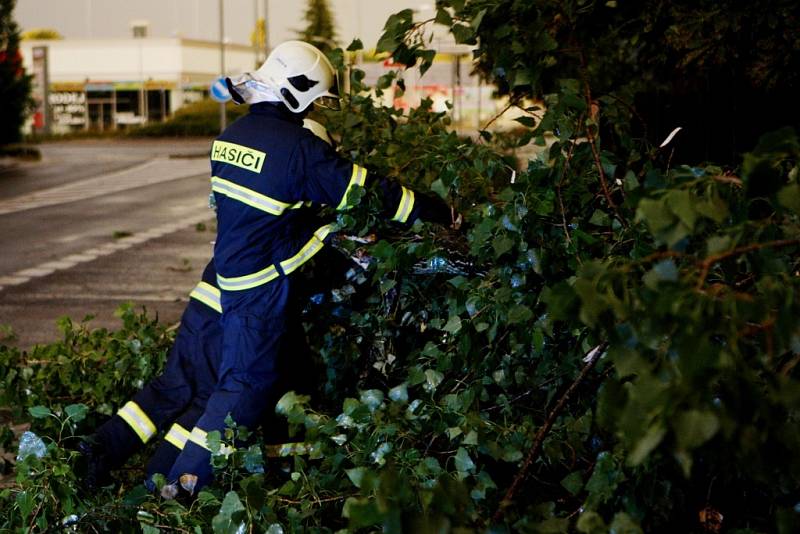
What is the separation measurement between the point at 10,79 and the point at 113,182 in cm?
877

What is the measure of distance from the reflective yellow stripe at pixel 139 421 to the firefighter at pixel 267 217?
1.41ft

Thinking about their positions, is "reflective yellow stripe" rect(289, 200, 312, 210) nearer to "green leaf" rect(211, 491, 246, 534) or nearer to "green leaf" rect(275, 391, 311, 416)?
"green leaf" rect(275, 391, 311, 416)

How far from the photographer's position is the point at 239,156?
3965 mm

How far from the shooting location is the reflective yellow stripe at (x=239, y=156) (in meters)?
3.92

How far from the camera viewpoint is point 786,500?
8.32 feet

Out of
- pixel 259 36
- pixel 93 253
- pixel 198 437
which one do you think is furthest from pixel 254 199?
pixel 259 36

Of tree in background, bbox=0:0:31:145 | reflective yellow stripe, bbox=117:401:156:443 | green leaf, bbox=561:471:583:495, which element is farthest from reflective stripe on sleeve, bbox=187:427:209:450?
tree in background, bbox=0:0:31:145

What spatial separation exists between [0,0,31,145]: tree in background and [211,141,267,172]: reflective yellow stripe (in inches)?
1060

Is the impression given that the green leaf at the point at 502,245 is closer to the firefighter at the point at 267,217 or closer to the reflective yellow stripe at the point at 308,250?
the firefighter at the point at 267,217

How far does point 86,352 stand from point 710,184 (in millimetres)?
3966

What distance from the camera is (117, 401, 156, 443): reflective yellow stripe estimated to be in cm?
430

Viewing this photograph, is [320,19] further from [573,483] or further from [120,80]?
[573,483]

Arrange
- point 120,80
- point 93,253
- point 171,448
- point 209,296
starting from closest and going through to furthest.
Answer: point 171,448 → point 209,296 → point 93,253 → point 120,80

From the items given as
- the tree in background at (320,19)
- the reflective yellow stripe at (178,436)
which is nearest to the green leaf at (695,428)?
the reflective yellow stripe at (178,436)
